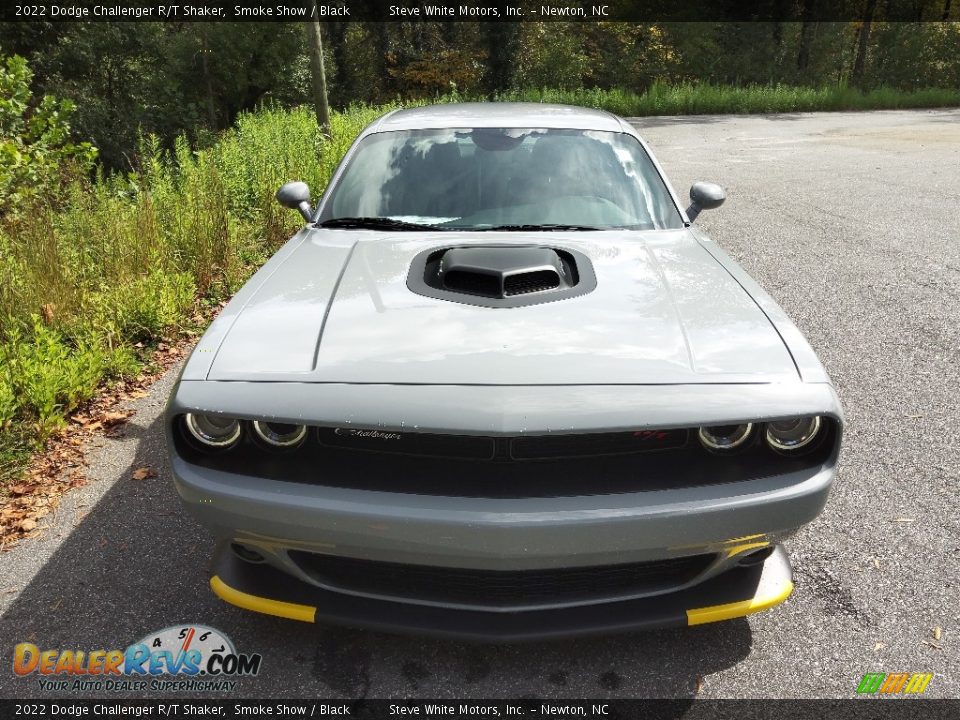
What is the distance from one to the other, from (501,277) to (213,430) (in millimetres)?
1016

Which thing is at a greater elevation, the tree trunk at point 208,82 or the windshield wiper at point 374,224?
the windshield wiper at point 374,224

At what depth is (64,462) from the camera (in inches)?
136

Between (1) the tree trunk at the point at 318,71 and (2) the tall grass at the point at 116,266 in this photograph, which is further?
(1) the tree trunk at the point at 318,71

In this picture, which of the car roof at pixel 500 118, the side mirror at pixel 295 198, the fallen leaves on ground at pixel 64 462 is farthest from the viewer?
the car roof at pixel 500 118

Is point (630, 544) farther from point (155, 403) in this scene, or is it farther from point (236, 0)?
point (236, 0)

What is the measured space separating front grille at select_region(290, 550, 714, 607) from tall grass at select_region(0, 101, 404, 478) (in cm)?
221

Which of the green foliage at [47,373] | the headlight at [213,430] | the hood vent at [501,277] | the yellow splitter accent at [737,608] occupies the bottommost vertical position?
the green foliage at [47,373]

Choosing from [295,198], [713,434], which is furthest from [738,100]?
[713,434]

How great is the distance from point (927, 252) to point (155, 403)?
7.07 meters

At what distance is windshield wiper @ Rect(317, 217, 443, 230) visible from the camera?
304 cm

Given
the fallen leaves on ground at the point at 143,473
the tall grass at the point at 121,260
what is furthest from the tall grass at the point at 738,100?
the fallen leaves on ground at the point at 143,473

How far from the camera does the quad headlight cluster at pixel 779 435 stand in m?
1.97

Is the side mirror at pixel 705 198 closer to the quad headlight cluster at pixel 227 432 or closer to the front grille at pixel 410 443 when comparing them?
the front grille at pixel 410 443

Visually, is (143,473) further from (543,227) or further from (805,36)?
(805,36)
